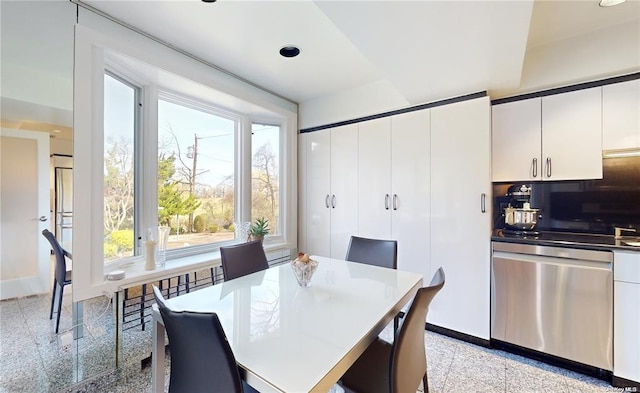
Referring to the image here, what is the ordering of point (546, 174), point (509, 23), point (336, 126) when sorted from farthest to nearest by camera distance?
point (336, 126) < point (546, 174) < point (509, 23)

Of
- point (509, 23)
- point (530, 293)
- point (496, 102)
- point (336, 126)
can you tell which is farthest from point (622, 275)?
point (336, 126)

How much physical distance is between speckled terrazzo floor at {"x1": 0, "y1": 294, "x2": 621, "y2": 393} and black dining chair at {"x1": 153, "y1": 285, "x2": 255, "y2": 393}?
1188 millimetres

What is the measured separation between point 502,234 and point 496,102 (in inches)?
48.6

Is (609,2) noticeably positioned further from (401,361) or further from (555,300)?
(401,361)

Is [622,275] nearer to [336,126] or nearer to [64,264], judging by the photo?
[336,126]

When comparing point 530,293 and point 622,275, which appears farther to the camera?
point 530,293

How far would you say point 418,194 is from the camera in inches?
107

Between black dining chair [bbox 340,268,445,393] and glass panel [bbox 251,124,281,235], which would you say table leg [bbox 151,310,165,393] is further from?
glass panel [bbox 251,124,281,235]

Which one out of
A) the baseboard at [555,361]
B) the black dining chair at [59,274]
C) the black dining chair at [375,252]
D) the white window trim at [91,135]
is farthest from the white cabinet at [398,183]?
the black dining chair at [59,274]

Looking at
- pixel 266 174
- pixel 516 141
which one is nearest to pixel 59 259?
pixel 266 174

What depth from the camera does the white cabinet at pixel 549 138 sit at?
216 cm

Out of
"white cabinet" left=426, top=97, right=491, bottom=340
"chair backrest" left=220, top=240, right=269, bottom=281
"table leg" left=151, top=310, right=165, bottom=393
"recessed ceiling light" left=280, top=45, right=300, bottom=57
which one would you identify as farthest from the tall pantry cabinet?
"table leg" left=151, top=310, right=165, bottom=393

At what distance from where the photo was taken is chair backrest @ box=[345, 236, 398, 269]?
2162 mm

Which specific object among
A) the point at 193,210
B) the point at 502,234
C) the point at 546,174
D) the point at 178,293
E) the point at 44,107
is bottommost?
the point at 178,293
